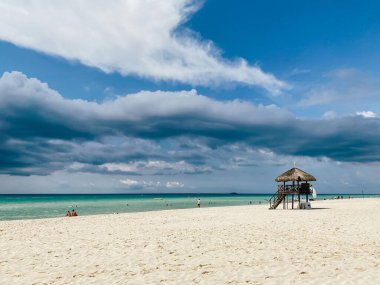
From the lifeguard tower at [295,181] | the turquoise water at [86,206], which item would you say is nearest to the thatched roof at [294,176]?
the lifeguard tower at [295,181]

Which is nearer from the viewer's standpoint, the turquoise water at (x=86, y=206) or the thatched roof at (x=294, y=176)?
the thatched roof at (x=294, y=176)

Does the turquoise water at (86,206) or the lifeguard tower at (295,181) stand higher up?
the lifeguard tower at (295,181)

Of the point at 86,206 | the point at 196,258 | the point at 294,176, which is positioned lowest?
the point at 86,206

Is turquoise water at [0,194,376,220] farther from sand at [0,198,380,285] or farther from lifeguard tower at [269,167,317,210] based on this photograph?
sand at [0,198,380,285]

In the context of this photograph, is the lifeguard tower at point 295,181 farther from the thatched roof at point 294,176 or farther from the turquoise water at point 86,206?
the turquoise water at point 86,206

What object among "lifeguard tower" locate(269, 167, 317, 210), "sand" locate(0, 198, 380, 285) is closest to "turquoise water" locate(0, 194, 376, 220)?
"lifeguard tower" locate(269, 167, 317, 210)

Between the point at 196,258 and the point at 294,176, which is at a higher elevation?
the point at 294,176

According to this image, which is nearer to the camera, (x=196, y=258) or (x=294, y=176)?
(x=196, y=258)

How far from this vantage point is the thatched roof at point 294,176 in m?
34.7

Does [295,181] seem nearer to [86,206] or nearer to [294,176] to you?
[294,176]

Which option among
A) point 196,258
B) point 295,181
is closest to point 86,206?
point 295,181

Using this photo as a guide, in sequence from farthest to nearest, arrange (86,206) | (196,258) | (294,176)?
(86,206) < (294,176) < (196,258)

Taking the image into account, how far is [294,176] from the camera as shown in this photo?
114ft

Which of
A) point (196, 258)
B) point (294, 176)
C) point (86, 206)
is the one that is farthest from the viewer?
point (86, 206)
